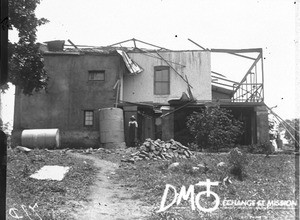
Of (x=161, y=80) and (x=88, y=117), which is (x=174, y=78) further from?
(x=88, y=117)

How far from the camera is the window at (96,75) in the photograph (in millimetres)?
22641

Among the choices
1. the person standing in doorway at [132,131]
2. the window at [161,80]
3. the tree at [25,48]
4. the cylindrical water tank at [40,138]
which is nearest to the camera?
the tree at [25,48]

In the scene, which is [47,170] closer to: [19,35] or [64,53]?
[19,35]

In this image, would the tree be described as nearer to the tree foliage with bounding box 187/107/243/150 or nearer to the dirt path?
the dirt path

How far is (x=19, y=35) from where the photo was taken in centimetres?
1359

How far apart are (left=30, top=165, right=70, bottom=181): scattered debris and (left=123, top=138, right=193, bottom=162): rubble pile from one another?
13.0ft

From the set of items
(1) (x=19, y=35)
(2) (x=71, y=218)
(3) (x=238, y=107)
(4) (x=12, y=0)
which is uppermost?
(4) (x=12, y=0)

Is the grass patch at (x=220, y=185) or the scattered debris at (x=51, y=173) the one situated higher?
the scattered debris at (x=51, y=173)

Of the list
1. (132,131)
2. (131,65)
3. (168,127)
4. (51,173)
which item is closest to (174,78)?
(131,65)

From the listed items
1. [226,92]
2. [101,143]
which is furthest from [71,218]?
[226,92]

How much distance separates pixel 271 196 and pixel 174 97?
53.4 ft

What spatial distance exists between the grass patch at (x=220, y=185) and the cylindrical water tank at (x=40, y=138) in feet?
19.2

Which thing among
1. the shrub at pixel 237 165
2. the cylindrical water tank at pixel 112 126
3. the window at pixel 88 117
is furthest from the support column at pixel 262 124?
the shrub at pixel 237 165

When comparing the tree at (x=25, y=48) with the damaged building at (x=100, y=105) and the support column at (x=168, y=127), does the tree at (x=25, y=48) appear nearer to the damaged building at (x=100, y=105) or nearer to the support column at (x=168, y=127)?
the damaged building at (x=100, y=105)
